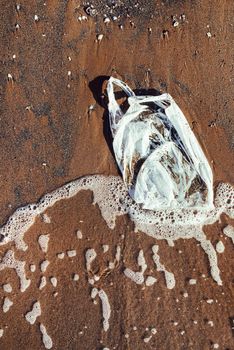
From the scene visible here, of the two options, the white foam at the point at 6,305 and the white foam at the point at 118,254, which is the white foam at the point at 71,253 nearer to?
the white foam at the point at 118,254

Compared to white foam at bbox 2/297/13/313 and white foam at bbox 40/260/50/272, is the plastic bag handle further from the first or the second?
white foam at bbox 2/297/13/313

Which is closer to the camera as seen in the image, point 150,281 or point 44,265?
point 150,281

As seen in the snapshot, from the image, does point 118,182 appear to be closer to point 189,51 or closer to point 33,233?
point 33,233

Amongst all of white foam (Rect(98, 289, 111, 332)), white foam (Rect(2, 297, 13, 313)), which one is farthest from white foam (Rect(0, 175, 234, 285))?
white foam (Rect(98, 289, 111, 332))

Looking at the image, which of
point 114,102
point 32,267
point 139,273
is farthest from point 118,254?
point 114,102

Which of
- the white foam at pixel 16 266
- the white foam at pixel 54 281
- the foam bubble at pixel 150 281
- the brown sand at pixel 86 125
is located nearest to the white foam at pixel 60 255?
the brown sand at pixel 86 125

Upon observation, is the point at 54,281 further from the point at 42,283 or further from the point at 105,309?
the point at 105,309

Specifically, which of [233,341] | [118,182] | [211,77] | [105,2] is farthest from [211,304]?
[105,2]
